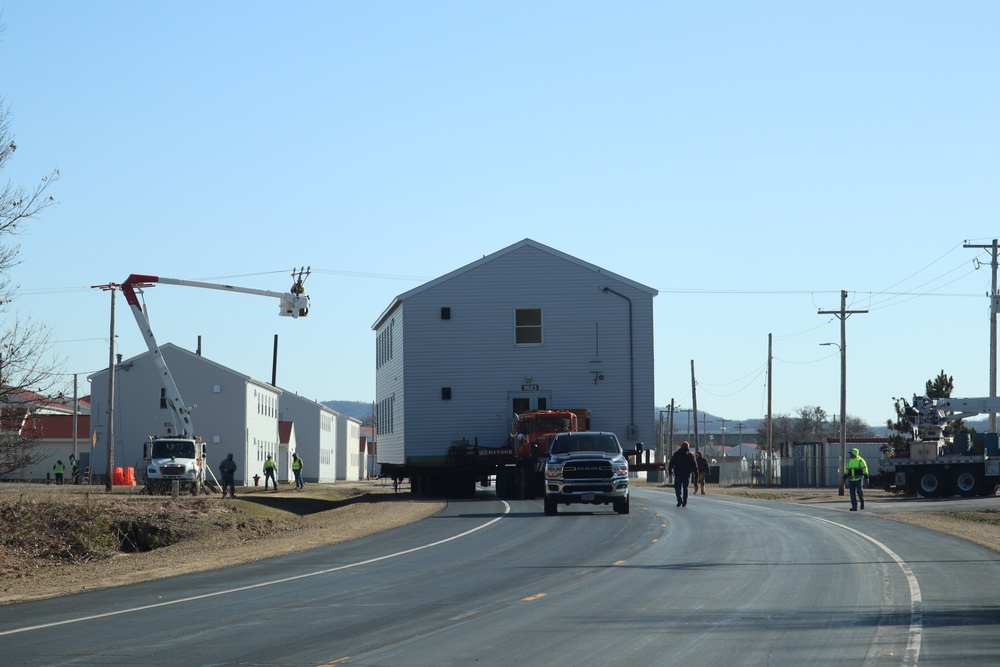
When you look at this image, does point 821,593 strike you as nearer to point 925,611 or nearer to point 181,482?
point 925,611

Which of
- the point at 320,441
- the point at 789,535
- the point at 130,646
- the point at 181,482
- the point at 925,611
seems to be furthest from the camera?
the point at 320,441

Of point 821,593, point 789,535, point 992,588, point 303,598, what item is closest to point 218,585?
point 303,598

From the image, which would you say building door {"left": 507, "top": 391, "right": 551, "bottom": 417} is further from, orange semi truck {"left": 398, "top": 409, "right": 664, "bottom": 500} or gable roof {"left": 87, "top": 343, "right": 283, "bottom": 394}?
gable roof {"left": 87, "top": 343, "right": 283, "bottom": 394}

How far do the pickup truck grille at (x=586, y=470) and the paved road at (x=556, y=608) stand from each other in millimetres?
6740

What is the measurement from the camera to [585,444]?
30.9m

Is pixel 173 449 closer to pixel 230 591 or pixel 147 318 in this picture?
pixel 147 318

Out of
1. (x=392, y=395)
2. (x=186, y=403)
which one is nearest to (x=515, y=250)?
(x=392, y=395)

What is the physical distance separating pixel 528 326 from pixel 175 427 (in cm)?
1465

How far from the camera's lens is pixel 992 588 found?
15062mm

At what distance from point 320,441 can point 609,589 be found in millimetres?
→ 88194

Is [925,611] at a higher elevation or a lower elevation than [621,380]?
lower

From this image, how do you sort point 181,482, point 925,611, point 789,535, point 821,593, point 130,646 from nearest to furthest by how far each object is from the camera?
point 130,646 → point 925,611 → point 821,593 → point 789,535 → point 181,482

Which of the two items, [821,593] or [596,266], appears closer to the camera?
[821,593]

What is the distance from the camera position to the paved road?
10.4 m
